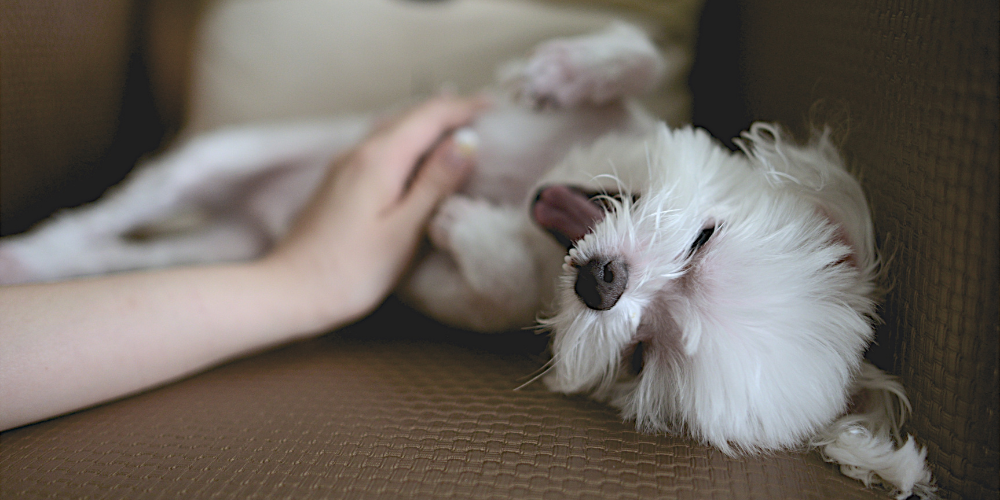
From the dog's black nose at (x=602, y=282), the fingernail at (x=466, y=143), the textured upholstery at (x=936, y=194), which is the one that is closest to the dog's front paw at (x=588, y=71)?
the fingernail at (x=466, y=143)

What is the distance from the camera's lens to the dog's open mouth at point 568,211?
72cm

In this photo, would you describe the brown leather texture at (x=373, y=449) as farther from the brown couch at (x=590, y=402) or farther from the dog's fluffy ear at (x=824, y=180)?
the dog's fluffy ear at (x=824, y=180)

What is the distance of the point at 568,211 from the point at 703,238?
0.60 feet

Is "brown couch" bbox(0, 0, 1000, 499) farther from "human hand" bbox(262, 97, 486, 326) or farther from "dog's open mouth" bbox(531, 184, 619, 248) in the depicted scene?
"dog's open mouth" bbox(531, 184, 619, 248)

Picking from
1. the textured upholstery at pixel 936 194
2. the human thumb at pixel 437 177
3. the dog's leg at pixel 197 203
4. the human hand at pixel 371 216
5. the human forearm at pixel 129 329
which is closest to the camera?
the textured upholstery at pixel 936 194

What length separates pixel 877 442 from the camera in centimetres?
55

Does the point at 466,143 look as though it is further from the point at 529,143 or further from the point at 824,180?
the point at 824,180

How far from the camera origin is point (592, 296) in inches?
24.7

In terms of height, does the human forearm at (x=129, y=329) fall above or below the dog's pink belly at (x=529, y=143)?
below

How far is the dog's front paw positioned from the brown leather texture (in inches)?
20.8

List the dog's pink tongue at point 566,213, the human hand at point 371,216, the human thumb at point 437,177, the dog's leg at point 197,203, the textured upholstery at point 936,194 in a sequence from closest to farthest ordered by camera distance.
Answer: the textured upholstery at point 936,194 < the dog's pink tongue at point 566,213 < the human hand at point 371,216 < the human thumb at point 437,177 < the dog's leg at point 197,203

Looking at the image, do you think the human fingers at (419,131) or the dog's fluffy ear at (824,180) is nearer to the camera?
the dog's fluffy ear at (824,180)

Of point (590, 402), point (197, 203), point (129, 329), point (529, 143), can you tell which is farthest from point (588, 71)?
point (197, 203)

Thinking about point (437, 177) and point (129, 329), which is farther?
point (437, 177)
